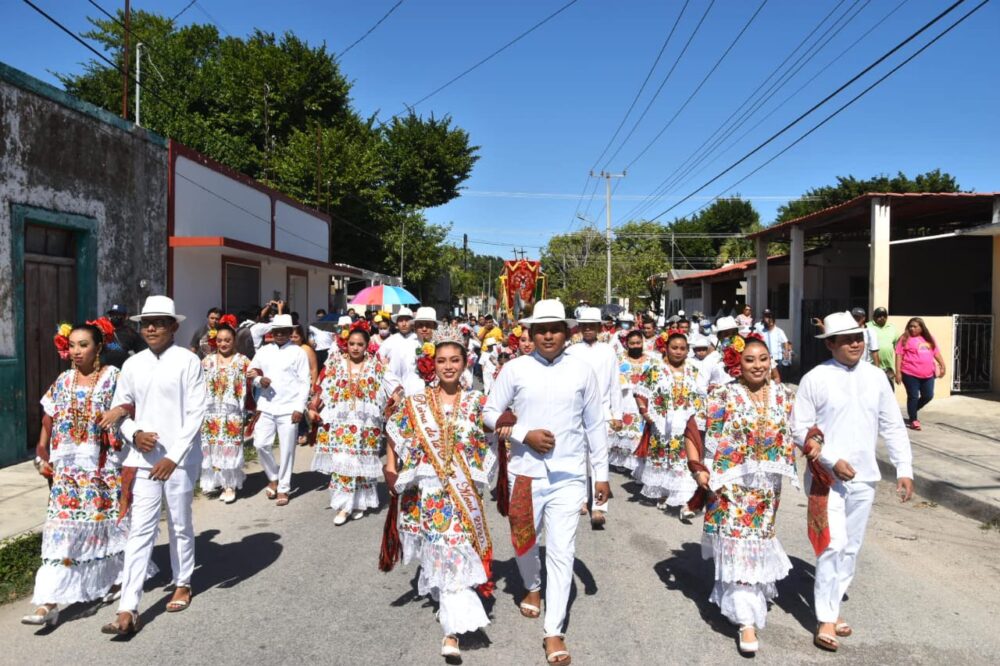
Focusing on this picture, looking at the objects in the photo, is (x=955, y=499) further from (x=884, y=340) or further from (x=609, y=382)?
(x=884, y=340)

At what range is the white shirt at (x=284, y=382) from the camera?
757 cm

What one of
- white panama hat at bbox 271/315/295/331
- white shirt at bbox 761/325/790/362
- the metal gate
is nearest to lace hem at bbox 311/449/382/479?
white panama hat at bbox 271/315/295/331

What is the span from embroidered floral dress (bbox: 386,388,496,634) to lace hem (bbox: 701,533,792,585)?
52.8 inches

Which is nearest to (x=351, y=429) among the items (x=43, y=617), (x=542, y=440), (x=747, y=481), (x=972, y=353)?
(x=43, y=617)

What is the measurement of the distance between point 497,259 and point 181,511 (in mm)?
135670

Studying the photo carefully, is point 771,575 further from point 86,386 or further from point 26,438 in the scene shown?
point 26,438

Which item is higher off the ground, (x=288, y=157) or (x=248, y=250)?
(x=288, y=157)

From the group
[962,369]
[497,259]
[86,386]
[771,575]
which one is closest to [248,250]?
[86,386]

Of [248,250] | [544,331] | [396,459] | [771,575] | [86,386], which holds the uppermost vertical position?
[248,250]

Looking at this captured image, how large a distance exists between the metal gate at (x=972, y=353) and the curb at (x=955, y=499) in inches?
249

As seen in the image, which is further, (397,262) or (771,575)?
(397,262)

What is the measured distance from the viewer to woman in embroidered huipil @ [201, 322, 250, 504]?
752 cm

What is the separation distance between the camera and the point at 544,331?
4.36 meters

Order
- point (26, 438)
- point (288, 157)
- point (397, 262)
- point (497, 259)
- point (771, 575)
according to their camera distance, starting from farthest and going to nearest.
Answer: point (497, 259) → point (397, 262) → point (288, 157) → point (26, 438) → point (771, 575)
